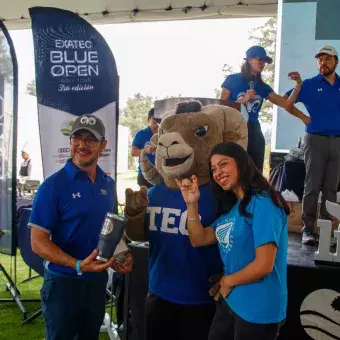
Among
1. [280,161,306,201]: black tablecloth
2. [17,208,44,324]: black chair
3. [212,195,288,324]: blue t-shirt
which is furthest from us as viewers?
[280,161,306,201]: black tablecloth

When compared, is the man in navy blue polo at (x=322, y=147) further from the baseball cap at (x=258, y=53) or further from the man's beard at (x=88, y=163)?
the man's beard at (x=88, y=163)

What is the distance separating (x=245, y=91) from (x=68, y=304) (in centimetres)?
194

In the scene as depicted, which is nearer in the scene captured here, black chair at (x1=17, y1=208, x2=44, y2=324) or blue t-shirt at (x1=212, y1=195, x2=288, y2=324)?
blue t-shirt at (x1=212, y1=195, x2=288, y2=324)

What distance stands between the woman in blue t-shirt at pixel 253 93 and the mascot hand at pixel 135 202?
1378mm

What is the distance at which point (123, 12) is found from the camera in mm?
4863

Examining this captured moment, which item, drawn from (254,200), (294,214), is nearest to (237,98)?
(294,214)

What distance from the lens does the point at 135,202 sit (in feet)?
5.35

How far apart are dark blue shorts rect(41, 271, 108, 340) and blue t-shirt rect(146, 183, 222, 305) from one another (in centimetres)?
27

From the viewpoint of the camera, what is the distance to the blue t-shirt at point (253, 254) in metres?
1.29

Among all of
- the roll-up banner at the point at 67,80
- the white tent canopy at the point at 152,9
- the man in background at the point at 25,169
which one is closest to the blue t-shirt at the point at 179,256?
the roll-up banner at the point at 67,80

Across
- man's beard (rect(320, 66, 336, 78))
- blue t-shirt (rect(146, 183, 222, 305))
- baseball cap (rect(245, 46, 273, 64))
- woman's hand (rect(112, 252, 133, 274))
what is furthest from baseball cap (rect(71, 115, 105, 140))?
man's beard (rect(320, 66, 336, 78))

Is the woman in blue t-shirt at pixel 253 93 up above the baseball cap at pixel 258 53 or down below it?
below

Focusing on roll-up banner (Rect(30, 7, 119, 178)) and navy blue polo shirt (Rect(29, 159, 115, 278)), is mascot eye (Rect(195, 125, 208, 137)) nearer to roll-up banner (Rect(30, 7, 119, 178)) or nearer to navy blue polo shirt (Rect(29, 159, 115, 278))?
navy blue polo shirt (Rect(29, 159, 115, 278))

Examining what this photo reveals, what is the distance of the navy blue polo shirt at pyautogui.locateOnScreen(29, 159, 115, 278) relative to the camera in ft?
5.16
